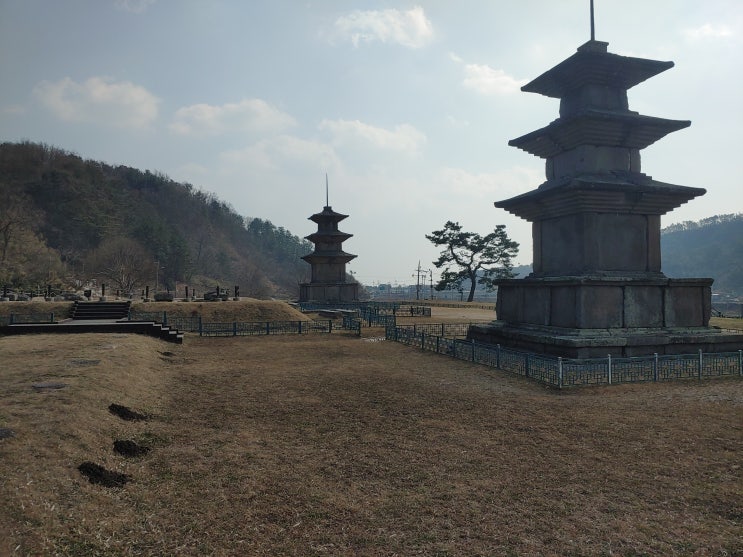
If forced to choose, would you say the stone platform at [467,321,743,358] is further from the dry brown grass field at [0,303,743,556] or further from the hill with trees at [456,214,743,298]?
the hill with trees at [456,214,743,298]

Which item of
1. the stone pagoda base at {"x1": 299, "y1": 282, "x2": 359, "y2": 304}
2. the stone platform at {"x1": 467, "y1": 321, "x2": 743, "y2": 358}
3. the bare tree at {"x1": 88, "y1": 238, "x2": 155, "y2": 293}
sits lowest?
the stone platform at {"x1": 467, "y1": 321, "x2": 743, "y2": 358}

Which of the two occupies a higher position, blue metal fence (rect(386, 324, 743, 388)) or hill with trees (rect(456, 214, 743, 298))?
hill with trees (rect(456, 214, 743, 298))

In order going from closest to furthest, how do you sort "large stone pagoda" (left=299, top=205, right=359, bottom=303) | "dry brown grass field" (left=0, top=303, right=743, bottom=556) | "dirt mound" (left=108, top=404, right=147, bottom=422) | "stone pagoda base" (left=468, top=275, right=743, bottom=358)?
"dry brown grass field" (left=0, top=303, right=743, bottom=556) → "dirt mound" (left=108, top=404, right=147, bottom=422) → "stone pagoda base" (left=468, top=275, right=743, bottom=358) → "large stone pagoda" (left=299, top=205, right=359, bottom=303)

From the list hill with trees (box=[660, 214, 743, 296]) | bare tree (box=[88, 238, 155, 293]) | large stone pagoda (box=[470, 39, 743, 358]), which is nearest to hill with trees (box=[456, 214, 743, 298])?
hill with trees (box=[660, 214, 743, 296])

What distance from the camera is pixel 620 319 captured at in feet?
53.8

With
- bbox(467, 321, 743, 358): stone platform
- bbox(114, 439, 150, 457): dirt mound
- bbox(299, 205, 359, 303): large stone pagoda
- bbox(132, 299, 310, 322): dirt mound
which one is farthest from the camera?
bbox(299, 205, 359, 303): large stone pagoda

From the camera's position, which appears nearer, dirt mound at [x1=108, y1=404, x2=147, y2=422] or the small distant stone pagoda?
dirt mound at [x1=108, y1=404, x2=147, y2=422]

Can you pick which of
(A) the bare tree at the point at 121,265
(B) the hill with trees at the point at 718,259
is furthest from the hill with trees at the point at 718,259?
(A) the bare tree at the point at 121,265

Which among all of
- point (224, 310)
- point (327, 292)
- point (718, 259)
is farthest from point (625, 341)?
point (718, 259)

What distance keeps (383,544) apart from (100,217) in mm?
110324

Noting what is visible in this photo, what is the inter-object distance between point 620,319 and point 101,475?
1613cm

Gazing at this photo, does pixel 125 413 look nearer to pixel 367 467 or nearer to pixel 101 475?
pixel 101 475

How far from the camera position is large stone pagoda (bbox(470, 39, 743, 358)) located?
16188 millimetres

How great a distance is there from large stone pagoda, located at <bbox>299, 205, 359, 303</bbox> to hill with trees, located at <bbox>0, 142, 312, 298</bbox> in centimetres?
2259
